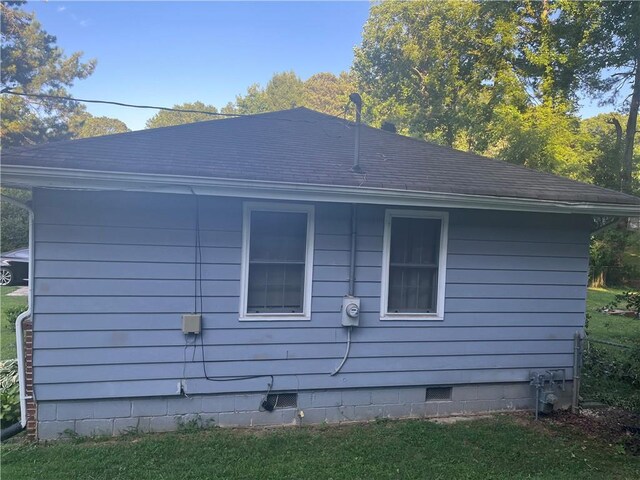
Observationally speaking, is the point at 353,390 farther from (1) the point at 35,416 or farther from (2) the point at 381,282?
(1) the point at 35,416

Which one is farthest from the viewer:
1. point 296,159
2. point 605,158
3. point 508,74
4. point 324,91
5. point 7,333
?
point 324,91

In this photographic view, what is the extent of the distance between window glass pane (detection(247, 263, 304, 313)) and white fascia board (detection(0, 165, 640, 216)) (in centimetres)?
83

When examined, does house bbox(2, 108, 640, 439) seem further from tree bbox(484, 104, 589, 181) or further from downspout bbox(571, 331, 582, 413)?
tree bbox(484, 104, 589, 181)

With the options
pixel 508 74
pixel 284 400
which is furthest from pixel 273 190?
pixel 508 74

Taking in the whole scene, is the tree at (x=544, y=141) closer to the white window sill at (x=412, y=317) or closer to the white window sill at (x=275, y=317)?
the white window sill at (x=412, y=317)

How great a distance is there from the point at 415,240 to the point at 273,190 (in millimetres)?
1802

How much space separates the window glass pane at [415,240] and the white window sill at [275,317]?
1214mm

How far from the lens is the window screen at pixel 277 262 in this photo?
4.61m

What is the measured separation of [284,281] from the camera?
4.71 metres

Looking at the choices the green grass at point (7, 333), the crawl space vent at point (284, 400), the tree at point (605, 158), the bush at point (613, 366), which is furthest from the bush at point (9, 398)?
the tree at point (605, 158)

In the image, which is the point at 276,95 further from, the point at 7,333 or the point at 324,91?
the point at 7,333

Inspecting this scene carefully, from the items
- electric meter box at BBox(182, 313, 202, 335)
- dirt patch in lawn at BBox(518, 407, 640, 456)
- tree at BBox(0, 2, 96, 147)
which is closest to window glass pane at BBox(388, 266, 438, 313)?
dirt patch in lawn at BBox(518, 407, 640, 456)

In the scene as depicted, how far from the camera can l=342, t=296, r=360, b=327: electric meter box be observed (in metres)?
4.66

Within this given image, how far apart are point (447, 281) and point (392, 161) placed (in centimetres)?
164
